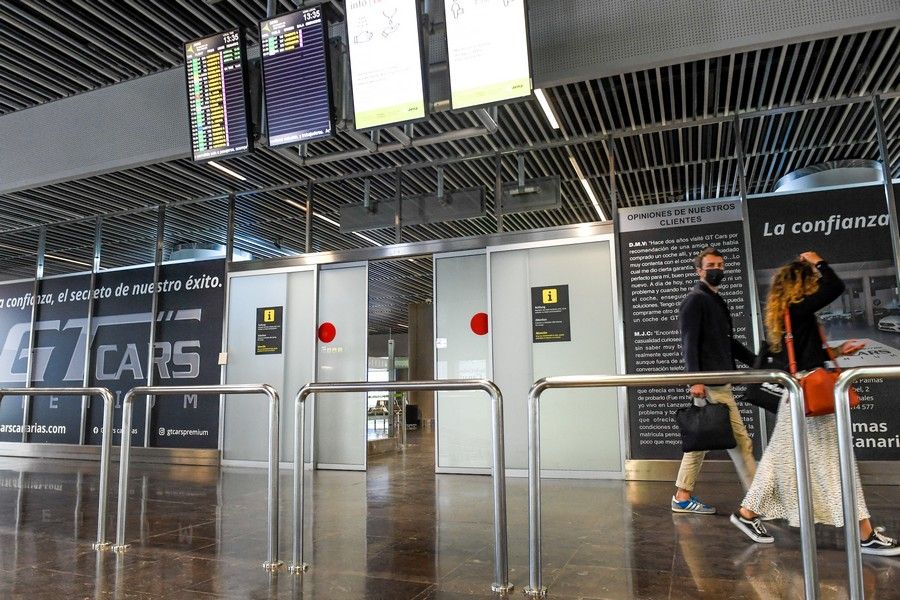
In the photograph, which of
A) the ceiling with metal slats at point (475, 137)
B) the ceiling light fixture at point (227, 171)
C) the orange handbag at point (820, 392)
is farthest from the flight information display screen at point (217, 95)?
the orange handbag at point (820, 392)

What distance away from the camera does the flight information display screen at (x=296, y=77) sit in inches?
195

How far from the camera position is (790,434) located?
3.42 metres

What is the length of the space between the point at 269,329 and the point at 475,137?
11.8 feet

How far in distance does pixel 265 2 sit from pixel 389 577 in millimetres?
4633

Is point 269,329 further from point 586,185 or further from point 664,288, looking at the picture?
point 664,288

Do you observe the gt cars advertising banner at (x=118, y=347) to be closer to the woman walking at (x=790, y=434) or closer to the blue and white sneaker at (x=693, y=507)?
the blue and white sneaker at (x=693, y=507)

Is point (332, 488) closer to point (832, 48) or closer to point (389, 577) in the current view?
point (389, 577)

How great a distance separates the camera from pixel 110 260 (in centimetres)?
1133

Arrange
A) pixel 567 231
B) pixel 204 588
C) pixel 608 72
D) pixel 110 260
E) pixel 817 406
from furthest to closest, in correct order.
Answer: pixel 110 260
pixel 567 231
pixel 608 72
pixel 817 406
pixel 204 588

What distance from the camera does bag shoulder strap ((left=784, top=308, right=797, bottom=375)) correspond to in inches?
136

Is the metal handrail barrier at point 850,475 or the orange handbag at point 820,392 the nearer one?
the metal handrail barrier at point 850,475

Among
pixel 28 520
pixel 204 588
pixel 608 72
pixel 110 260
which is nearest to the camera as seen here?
pixel 204 588

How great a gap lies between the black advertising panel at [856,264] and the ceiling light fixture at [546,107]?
81.1 inches

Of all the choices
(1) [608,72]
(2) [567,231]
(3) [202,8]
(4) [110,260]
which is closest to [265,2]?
(3) [202,8]
